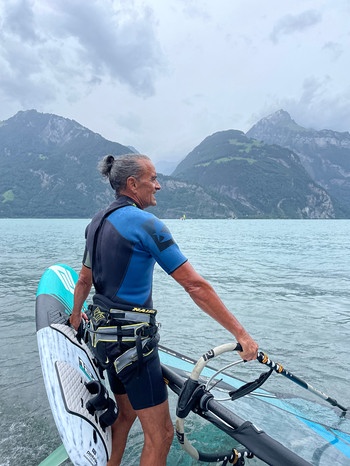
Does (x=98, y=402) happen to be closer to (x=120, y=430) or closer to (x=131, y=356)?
(x=120, y=430)

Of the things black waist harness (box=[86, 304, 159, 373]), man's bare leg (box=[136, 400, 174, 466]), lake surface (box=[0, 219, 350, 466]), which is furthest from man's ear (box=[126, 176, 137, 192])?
lake surface (box=[0, 219, 350, 466])

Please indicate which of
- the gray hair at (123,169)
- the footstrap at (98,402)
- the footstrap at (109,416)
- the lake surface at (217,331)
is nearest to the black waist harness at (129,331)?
the footstrap at (98,402)

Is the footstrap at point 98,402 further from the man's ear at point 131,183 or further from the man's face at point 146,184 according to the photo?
the man's ear at point 131,183

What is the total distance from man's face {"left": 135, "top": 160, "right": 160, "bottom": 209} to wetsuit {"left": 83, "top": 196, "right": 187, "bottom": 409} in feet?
0.45

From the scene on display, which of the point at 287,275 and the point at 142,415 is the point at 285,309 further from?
the point at 142,415

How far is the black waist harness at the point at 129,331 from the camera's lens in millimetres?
3432

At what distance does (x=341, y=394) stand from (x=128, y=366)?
21.3 feet

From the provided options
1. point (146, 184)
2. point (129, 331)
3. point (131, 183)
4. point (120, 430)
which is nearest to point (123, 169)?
point (131, 183)

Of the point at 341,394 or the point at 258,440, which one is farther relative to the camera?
the point at 341,394

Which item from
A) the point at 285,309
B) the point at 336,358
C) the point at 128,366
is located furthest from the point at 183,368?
the point at 285,309

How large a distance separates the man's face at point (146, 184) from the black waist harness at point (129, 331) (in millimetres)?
1068

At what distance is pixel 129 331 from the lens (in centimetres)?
346

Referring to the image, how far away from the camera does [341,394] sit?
802 centimetres

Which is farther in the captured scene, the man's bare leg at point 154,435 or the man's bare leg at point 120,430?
the man's bare leg at point 120,430
